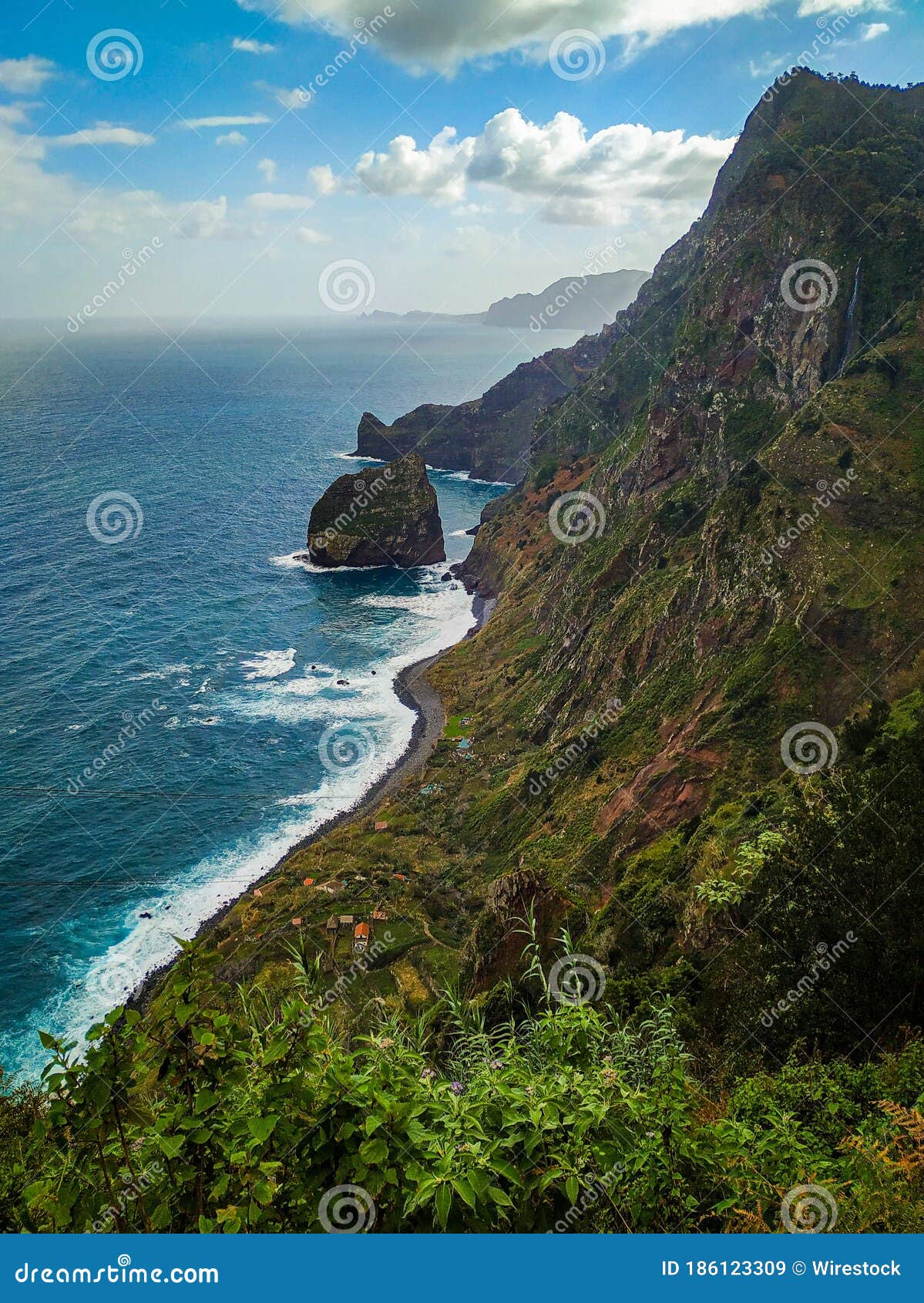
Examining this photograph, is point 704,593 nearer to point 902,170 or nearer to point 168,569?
point 902,170

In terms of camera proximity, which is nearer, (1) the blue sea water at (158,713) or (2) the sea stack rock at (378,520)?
(1) the blue sea water at (158,713)

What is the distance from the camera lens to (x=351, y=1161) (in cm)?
574

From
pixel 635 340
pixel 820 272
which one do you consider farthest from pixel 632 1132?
pixel 635 340

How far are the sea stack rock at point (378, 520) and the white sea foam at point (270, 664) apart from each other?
36771 millimetres

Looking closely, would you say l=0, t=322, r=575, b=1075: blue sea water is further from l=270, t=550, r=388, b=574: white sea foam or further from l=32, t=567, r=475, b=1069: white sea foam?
l=270, t=550, r=388, b=574: white sea foam

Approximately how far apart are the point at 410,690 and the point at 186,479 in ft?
350

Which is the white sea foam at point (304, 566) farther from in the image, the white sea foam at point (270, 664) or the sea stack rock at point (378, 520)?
the white sea foam at point (270, 664)

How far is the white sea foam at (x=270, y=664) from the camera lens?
3861 inches

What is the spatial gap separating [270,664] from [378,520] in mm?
49090

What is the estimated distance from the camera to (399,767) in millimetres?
82750

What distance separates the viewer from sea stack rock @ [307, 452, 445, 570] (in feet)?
452

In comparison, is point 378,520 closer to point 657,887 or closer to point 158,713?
point 158,713

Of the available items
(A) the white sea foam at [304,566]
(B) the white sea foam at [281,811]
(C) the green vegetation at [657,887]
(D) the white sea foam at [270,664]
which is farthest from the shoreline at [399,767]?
(A) the white sea foam at [304,566]

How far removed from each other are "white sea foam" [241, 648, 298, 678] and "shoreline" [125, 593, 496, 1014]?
14.7 meters
